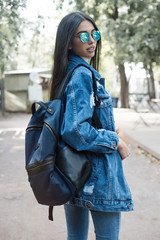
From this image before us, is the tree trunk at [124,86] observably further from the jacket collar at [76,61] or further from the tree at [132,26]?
the jacket collar at [76,61]

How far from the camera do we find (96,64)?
201cm

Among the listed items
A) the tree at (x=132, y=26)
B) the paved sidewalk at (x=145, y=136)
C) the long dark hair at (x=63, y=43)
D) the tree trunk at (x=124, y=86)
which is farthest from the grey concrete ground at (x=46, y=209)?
the tree trunk at (x=124, y=86)

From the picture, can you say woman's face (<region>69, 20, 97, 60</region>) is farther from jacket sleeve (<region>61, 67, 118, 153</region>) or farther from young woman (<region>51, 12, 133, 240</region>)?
jacket sleeve (<region>61, 67, 118, 153</region>)

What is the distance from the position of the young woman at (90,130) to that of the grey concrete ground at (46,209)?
1.57m

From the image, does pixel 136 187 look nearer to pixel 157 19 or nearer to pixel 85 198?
pixel 85 198

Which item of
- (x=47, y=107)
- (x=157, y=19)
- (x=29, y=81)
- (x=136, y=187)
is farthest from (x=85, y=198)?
(x=29, y=81)

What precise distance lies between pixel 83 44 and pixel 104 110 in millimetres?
390

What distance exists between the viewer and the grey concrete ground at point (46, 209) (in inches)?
120

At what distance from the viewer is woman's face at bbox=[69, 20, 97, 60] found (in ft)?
5.53

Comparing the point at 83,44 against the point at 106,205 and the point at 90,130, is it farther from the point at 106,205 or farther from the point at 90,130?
the point at 106,205

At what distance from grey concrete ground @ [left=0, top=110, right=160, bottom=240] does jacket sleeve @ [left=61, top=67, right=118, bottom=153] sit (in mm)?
1766

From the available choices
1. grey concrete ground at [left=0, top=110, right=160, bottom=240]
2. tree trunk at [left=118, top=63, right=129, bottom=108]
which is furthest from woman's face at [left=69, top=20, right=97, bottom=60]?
tree trunk at [left=118, top=63, right=129, bottom=108]

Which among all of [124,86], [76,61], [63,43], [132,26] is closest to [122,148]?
[76,61]

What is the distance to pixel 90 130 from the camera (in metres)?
1.49
